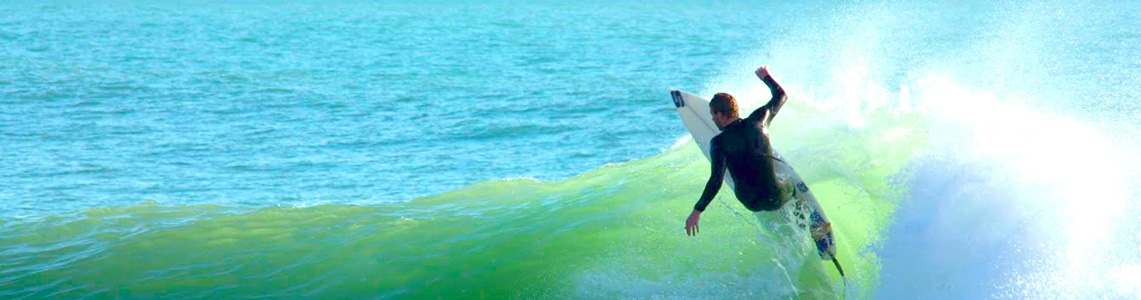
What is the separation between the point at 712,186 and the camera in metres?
6.57

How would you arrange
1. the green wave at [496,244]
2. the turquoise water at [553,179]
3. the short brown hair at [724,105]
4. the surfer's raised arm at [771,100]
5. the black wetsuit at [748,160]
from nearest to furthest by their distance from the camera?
the short brown hair at [724,105], the black wetsuit at [748,160], the surfer's raised arm at [771,100], the turquoise water at [553,179], the green wave at [496,244]

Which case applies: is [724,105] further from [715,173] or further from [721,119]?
[715,173]

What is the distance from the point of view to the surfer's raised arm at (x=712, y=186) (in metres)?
6.52

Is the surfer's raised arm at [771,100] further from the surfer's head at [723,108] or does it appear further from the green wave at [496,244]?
the green wave at [496,244]

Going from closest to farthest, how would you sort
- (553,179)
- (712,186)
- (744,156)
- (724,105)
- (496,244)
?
1. (724,105)
2. (712,186)
3. (744,156)
4. (496,244)
5. (553,179)

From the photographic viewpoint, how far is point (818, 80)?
44.2 feet

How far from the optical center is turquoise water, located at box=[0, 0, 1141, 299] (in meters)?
7.61

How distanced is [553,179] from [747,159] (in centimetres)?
806

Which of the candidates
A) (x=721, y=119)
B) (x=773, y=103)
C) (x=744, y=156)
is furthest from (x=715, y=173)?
(x=773, y=103)

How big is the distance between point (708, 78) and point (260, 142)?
14.3 metres

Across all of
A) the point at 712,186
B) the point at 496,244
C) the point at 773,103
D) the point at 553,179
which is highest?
the point at 773,103

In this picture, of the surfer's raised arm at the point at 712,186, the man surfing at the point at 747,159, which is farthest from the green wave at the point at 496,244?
the surfer's raised arm at the point at 712,186

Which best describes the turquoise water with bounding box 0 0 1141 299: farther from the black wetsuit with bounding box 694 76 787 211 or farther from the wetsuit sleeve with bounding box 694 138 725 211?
the wetsuit sleeve with bounding box 694 138 725 211

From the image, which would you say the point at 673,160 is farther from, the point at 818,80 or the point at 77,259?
the point at 77,259
